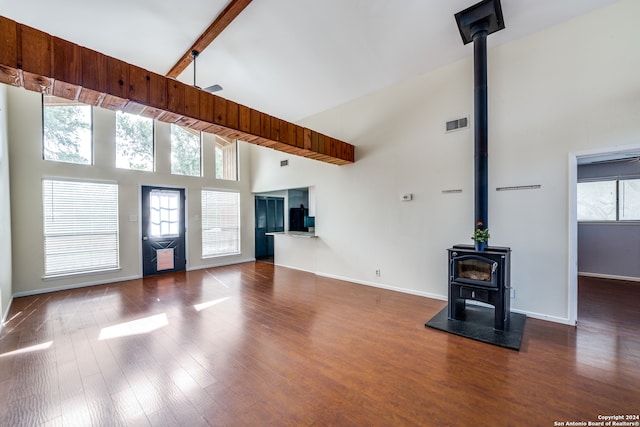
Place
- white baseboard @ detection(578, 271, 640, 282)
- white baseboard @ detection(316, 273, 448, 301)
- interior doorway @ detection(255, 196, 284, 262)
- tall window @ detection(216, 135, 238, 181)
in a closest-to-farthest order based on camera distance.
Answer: white baseboard @ detection(316, 273, 448, 301) → white baseboard @ detection(578, 271, 640, 282) → tall window @ detection(216, 135, 238, 181) → interior doorway @ detection(255, 196, 284, 262)

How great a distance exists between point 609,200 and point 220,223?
8.98 m

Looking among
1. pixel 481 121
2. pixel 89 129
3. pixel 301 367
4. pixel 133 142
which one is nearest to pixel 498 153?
pixel 481 121

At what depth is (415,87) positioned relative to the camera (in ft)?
14.6

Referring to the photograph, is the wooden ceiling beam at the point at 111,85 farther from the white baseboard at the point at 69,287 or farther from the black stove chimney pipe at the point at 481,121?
the white baseboard at the point at 69,287

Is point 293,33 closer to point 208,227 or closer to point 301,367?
point 301,367

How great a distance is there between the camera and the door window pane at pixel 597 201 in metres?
5.34

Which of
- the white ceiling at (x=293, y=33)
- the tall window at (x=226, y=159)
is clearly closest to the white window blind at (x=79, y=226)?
the tall window at (x=226, y=159)

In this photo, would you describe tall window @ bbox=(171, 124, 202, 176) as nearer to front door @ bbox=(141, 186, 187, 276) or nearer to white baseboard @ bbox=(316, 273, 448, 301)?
front door @ bbox=(141, 186, 187, 276)

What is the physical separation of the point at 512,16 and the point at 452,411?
4.25 meters

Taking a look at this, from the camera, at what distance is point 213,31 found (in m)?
3.53

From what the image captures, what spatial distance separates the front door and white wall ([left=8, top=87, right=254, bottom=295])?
5.6 inches

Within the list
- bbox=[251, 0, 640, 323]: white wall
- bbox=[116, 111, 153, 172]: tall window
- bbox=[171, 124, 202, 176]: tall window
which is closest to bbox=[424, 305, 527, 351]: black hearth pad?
bbox=[251, 0, 640, 323]: white wall

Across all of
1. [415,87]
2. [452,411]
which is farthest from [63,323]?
[415,87]

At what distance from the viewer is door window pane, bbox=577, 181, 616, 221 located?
5336 mm
